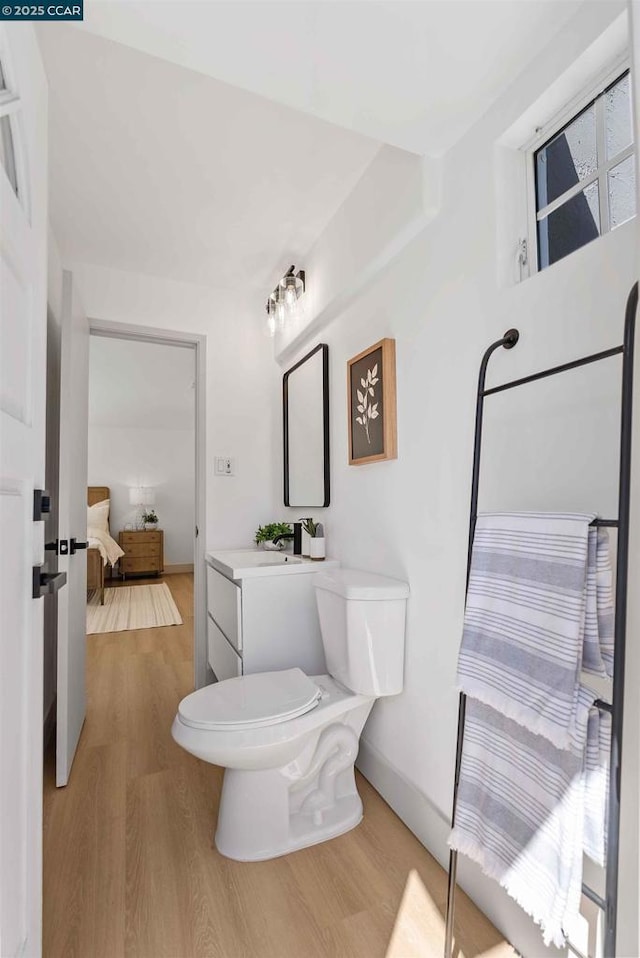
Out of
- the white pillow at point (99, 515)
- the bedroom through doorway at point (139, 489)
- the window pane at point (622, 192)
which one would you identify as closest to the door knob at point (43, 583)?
the window pane at point (622, 192)

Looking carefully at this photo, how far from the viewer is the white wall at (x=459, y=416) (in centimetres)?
103

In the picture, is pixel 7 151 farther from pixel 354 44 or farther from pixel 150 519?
pixel 150 519

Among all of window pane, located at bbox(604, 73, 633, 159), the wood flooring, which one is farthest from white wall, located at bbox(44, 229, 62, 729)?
window pane, located at bbox(604, 73, 633, 159)

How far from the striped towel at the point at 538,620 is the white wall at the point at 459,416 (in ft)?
0.47

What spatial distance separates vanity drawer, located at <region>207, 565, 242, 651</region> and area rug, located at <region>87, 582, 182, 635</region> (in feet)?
6.14

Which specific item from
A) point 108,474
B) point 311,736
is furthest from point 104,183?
point 108,474

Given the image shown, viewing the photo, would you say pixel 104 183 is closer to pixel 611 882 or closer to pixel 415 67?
pixel 415 67

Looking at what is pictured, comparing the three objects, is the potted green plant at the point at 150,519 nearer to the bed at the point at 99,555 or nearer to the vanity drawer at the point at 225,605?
the bed at the point at 99,555

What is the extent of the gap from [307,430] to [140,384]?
11.0ft

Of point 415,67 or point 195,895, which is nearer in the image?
point 415,67

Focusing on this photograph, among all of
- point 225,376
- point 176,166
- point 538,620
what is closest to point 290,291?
point 225,376

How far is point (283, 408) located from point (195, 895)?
225cm

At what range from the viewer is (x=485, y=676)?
1.05 metres

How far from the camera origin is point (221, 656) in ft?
7.79
